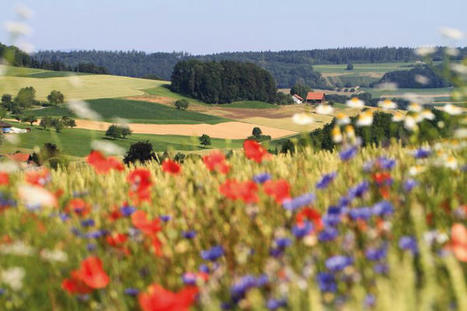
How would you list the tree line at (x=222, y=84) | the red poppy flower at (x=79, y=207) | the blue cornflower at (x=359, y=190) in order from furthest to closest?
1. the tree line at (x=222, y=84)
2. the red poppy flower at (x=79, y=207)
3. the blue cornflower at (x=359, y=190)

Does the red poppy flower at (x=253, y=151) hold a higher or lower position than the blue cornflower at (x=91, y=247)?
higher

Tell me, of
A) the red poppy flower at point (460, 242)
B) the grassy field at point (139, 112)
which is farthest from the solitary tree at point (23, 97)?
the grassy field at point (139, 112)

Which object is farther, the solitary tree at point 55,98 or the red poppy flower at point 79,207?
the solitary tree at point 55,98

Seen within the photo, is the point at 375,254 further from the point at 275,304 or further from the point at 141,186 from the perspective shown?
the point at 141,186

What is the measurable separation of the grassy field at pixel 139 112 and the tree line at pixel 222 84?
2255 centimetres

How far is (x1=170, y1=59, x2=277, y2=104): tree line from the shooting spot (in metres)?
129

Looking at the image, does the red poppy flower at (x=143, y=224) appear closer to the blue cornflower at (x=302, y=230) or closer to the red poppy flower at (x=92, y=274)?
the red poppy flower at (x=92, y=274)

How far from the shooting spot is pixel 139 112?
316ft

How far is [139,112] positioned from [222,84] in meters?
37.9

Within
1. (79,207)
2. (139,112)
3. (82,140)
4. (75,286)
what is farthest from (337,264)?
(139,112)

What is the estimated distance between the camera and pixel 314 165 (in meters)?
4.64

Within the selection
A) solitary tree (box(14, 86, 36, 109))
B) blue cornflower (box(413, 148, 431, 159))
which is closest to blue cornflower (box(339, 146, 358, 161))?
blue cornflower (box(413, 148, 431, 159))

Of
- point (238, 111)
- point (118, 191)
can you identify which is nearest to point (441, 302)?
point (118, 191)

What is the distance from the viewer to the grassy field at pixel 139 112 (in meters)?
90.9
